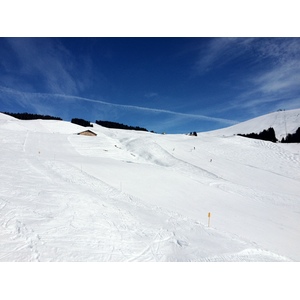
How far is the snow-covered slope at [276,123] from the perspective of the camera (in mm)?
100188

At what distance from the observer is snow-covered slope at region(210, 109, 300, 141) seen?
100188 millimetres

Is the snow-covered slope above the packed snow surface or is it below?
above

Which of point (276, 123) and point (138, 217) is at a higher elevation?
point (276, 123)

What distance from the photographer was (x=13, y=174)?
14430mm

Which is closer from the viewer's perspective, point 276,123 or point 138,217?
point 138,217

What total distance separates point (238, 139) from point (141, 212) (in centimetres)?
4647

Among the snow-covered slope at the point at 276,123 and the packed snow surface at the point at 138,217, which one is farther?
the snow-covered slope at the point at 276,123

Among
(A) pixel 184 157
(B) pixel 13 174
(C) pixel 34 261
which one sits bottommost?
(C) pixel 34 261

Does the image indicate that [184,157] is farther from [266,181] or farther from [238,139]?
[238,139]

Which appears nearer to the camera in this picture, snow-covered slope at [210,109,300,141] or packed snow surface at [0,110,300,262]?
packed snow surface at [0,110,300,262]

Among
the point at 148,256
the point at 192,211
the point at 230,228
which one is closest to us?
the point at 148,256

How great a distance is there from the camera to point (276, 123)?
365 ft

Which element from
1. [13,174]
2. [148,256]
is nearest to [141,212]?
[148,256]

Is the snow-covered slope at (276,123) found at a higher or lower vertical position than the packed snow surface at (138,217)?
higher
